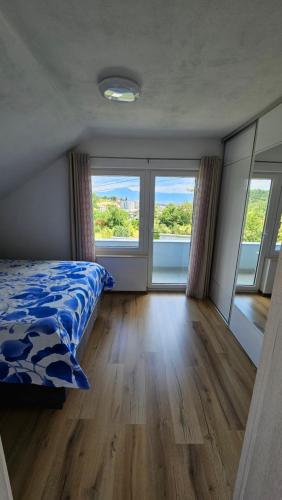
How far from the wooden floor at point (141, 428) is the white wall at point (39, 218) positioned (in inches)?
70.7

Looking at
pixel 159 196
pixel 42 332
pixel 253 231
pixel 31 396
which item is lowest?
pixel 31 396

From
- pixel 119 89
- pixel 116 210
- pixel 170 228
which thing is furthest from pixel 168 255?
pixel 119 89

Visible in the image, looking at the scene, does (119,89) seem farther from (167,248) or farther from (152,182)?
(167,248)

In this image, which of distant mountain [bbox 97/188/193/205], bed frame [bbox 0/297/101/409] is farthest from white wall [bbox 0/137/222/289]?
bed frame [bbox 0/297/101/409]

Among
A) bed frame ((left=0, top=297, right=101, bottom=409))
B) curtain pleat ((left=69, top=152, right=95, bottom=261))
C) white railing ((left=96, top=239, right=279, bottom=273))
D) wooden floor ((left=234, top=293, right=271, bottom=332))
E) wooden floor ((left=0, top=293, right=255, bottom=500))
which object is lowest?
wooden floor ((left=0, top=293, right=255, bottom=500))

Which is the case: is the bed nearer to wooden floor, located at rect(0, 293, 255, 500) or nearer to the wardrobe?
wooden floor, located at rect(0, 293, 255, 500)

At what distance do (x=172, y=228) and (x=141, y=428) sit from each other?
261cm

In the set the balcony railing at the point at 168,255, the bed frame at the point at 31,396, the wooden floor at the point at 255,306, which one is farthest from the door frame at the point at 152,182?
the bed frame at the point at 31,396

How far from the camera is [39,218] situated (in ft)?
11.1

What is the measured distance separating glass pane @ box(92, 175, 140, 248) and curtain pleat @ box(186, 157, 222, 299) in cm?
91

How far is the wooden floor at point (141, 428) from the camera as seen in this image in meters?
1.21

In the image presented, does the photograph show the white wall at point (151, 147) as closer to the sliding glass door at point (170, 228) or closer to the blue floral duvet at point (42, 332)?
the sliding glass door at point (170, 228)

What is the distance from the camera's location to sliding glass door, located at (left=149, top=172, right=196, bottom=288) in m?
3.37

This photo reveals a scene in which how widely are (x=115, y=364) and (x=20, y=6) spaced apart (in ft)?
8.12
